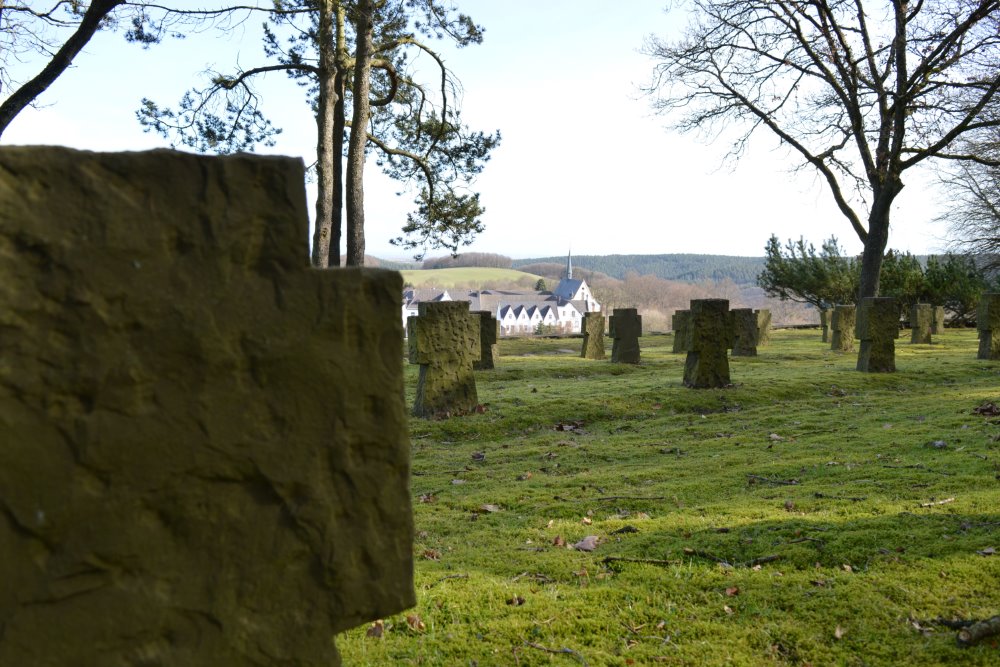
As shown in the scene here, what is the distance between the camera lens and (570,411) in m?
11.6

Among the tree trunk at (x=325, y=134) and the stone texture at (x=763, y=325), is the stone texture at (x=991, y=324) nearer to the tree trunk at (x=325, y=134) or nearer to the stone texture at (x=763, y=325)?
the stone texture at (x=763, y=325)

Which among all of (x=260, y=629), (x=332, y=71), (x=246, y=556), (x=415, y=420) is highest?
(x=332, y=71)

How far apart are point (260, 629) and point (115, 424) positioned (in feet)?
2.51

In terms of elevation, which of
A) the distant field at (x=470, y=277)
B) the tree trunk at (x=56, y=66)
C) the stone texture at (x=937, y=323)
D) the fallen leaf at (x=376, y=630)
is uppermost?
the distant field at (x=470, y=277)

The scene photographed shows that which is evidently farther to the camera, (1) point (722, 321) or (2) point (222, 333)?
(1) point (722, 321)

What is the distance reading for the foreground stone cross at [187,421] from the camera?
6.73 feet

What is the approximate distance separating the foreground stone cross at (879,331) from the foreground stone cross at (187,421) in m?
15.1

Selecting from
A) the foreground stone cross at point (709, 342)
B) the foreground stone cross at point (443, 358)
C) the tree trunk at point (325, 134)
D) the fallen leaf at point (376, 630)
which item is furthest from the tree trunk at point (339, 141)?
the fallen leaf at point (376, 630)

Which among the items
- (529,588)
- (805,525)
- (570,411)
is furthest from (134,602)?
(570,411)

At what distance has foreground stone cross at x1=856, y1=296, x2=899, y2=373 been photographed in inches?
604

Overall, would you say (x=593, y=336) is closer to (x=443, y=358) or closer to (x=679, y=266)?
(x=443, y=358)

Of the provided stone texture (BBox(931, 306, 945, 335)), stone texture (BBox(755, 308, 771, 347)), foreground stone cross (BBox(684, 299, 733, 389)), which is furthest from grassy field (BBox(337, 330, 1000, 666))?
stone texture (BBox(931, 306, 945, 335))

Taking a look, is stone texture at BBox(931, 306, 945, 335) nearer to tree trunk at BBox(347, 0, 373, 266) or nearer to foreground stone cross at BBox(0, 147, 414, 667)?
tree trunk at BBox(347, 0, 373, 266)

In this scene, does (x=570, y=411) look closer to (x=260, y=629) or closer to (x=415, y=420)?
(x=415, y=420)
